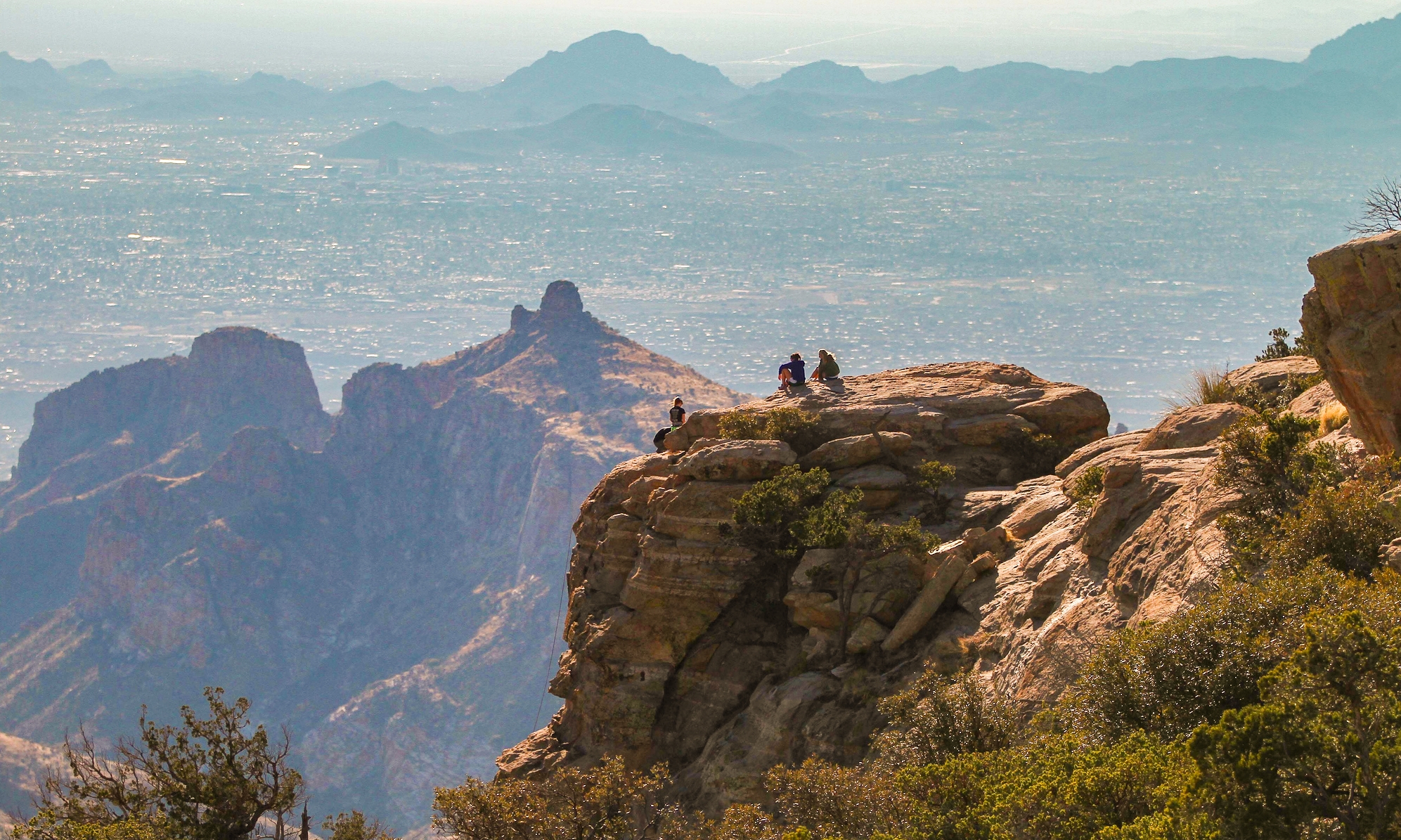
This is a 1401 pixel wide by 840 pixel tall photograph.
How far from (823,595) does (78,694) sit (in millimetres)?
163941

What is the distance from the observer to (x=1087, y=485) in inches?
1194

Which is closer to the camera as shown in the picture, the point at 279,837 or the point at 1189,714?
the point at 1189,714

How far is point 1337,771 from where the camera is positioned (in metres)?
16.1

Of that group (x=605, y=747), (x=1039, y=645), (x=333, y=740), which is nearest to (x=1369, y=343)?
(x=1039, y=645)

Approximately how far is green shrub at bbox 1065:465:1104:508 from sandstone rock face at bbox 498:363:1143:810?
0.50 metres

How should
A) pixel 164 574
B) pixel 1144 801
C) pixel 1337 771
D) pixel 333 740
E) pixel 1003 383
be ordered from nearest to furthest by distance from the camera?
1. pixel 1337 771
2. pixel 1144 801
3. pixel 1003 383
4. pixel 333 740
5. pixel 164 574

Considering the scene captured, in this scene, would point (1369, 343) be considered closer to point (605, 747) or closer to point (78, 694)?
point (605, 747)

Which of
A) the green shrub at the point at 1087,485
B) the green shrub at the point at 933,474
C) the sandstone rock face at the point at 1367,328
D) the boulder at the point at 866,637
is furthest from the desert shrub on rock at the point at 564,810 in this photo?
the sandstone rock face at the point at 1367,328

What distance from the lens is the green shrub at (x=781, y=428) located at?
36.4 m

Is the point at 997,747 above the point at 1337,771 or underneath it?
underneath

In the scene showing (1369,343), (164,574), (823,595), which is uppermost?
(1369,343)

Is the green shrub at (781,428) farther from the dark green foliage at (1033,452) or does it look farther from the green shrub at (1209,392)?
the green shrub at (1209,392)

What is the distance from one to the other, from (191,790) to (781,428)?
17430mm

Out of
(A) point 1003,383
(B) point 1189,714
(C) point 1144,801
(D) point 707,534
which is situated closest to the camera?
(C) point 1144,801
